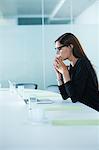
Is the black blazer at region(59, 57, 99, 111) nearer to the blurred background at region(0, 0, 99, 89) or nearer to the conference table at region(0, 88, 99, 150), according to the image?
the conference table at region(0, 88, 99, 150)

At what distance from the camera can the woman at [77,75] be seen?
2129 mm

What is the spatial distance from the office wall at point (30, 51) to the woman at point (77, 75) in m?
4.21

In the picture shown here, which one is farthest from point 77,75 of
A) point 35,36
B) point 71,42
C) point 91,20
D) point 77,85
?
point 91,20

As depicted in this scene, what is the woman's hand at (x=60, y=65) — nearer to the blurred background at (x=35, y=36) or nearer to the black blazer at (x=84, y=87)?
the black blazer at (x=84, y=87)

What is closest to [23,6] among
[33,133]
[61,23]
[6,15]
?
[6,15]

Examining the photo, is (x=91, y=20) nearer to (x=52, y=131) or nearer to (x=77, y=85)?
(x=77, y=85)

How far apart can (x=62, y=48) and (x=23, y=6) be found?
4549 millimetres

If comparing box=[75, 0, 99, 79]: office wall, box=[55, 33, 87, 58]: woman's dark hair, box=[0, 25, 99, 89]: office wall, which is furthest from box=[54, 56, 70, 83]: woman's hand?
box=[75, 0, 99, 79]: office wall

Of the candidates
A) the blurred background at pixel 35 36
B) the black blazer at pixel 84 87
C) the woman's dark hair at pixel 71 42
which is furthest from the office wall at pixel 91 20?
the black blazer at pixel 84 87

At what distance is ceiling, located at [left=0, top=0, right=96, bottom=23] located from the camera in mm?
6516

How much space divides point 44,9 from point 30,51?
2.91 ft

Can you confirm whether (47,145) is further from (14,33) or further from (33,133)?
(14,33)

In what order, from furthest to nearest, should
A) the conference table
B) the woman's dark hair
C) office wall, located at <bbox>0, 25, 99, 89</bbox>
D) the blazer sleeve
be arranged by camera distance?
office wall, located at <bbox>0, 25, 99, 89</bbox> → the woman's dark hair → the blazer sleeve → the conference table

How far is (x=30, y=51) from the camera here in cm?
652
